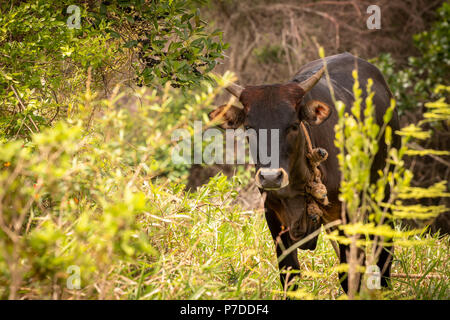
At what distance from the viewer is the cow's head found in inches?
130

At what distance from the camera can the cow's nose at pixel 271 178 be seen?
3.21 meters

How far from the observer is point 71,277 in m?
2.53

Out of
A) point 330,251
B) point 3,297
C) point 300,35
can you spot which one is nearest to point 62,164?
point 3,297

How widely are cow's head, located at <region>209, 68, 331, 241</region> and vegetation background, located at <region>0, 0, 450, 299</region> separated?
0.34 meters

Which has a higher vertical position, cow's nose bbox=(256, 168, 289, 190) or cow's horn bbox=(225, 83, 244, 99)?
cow's horn bbox=(225, 83, 244, 99)

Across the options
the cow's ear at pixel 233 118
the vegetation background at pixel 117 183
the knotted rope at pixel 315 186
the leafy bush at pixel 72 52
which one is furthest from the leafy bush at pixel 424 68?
the cow's ear at pixel 233 118

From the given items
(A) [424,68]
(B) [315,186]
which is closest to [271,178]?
(B) [315,186]

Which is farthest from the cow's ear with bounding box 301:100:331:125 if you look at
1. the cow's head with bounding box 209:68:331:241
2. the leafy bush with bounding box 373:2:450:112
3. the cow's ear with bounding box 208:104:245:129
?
the leafy bush with bounding box 373:2:450:112

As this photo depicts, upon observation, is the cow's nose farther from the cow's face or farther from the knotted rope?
the knotted rope

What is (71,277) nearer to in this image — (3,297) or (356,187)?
(3,297)

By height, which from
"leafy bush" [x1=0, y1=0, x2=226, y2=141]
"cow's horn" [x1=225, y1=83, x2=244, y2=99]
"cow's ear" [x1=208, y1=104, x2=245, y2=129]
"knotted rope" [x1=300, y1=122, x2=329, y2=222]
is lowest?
"knotted rope" [x1=300, y1=122, x2=329, y2=222]

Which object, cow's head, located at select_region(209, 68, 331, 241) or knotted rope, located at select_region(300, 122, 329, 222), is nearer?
cow's head, located at select_region(209, 68, 331, 241)

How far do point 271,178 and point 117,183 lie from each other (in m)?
0.96

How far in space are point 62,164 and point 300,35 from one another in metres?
7.84
